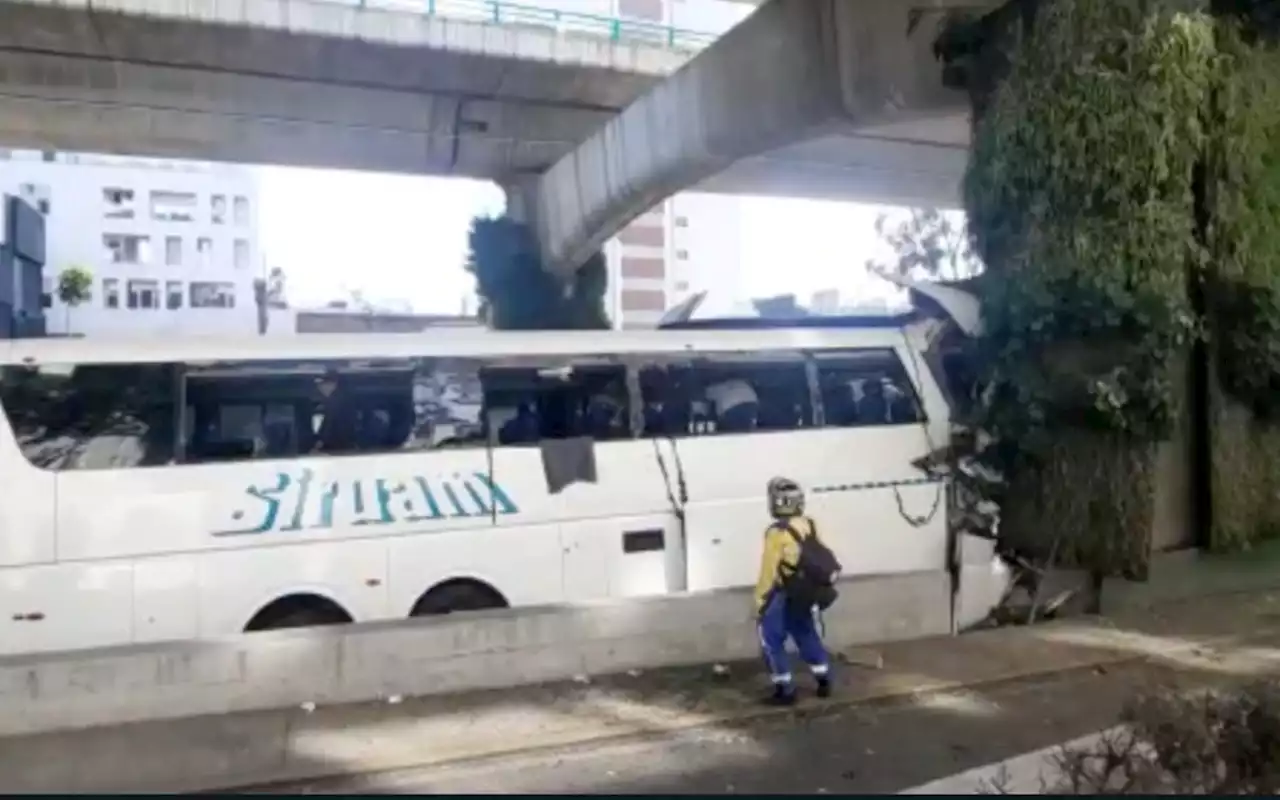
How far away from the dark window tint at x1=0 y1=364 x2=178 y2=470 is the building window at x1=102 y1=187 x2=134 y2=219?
59714mm

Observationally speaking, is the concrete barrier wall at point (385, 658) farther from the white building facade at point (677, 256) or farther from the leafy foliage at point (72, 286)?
the white building facade at point (677, 256)

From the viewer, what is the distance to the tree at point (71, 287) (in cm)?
4866

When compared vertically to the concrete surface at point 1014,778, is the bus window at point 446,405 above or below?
above

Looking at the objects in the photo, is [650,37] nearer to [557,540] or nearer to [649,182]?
[649,182]

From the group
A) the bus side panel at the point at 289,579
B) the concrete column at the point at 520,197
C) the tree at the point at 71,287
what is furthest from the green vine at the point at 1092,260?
the tree at the point at 71,287

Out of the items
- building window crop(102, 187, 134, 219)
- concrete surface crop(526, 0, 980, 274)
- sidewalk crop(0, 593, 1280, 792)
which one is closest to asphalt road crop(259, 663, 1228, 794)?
sidewalk crop(0, 593, 1280, 792)

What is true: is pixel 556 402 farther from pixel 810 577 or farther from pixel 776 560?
pixel 810 577

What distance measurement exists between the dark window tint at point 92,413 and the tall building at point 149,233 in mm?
48808

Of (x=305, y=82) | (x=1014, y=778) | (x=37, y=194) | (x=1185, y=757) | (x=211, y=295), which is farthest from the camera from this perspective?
(x=211, y=295)

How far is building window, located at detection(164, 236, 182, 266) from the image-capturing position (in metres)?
64.2

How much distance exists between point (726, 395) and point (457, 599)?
9.70ft

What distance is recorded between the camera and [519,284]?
29.0m

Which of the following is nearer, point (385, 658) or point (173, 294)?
point (385, 658)

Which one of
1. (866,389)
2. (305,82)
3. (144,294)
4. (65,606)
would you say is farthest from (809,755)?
(144,294)
